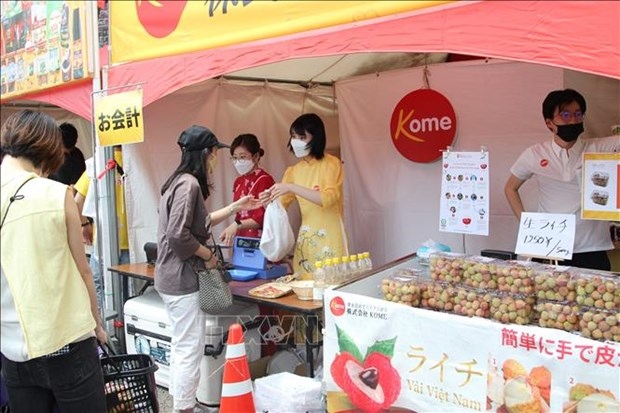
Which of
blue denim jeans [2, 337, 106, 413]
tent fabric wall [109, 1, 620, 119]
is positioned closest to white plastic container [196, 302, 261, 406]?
blue denim jeans [2, 337, 106, 413]

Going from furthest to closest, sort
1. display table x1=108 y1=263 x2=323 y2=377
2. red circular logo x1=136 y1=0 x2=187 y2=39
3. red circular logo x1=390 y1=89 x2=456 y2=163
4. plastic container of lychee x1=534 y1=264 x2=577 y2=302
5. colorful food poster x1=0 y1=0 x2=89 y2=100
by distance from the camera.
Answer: colorful food poster x1=0 y1=0 x2=89 y2=100 < red circular logo x1=390 y1=89 x2=456 y2=163 < red circular logo x1=136 y1=0 x2=187 y2=39 < display table x1=108 y1=263 x2=323 y2=377 < plastic container of lychee x1=534 y1=264 x2=577 y2=302

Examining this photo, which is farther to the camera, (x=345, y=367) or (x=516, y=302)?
(x=345, y=367)

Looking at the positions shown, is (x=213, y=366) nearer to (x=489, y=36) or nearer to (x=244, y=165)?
(x=244, y=165)

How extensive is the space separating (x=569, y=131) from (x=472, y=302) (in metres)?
1.34

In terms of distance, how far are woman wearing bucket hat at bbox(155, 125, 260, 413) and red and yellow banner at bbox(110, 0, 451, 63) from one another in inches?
28.9

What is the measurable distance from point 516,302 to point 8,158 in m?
2.12

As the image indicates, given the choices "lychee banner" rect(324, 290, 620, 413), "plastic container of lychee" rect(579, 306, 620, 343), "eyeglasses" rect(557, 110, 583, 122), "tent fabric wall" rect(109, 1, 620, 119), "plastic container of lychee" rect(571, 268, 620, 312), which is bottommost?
"lychee banner" rect(324, 290, 620, 413)

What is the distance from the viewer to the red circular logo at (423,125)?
4359 millimetres

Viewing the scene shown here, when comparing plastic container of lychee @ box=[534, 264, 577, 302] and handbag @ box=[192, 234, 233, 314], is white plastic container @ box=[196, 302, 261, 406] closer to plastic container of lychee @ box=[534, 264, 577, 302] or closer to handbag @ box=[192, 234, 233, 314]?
handbag @ box=[192, 234, 233, 314]

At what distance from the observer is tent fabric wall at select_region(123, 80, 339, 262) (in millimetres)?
4727

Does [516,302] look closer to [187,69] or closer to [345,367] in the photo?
[345,367]

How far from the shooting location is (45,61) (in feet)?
17.4

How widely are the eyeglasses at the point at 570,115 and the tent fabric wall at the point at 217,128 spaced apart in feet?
8.08

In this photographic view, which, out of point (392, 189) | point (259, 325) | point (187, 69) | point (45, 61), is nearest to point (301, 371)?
point (259, 325)
